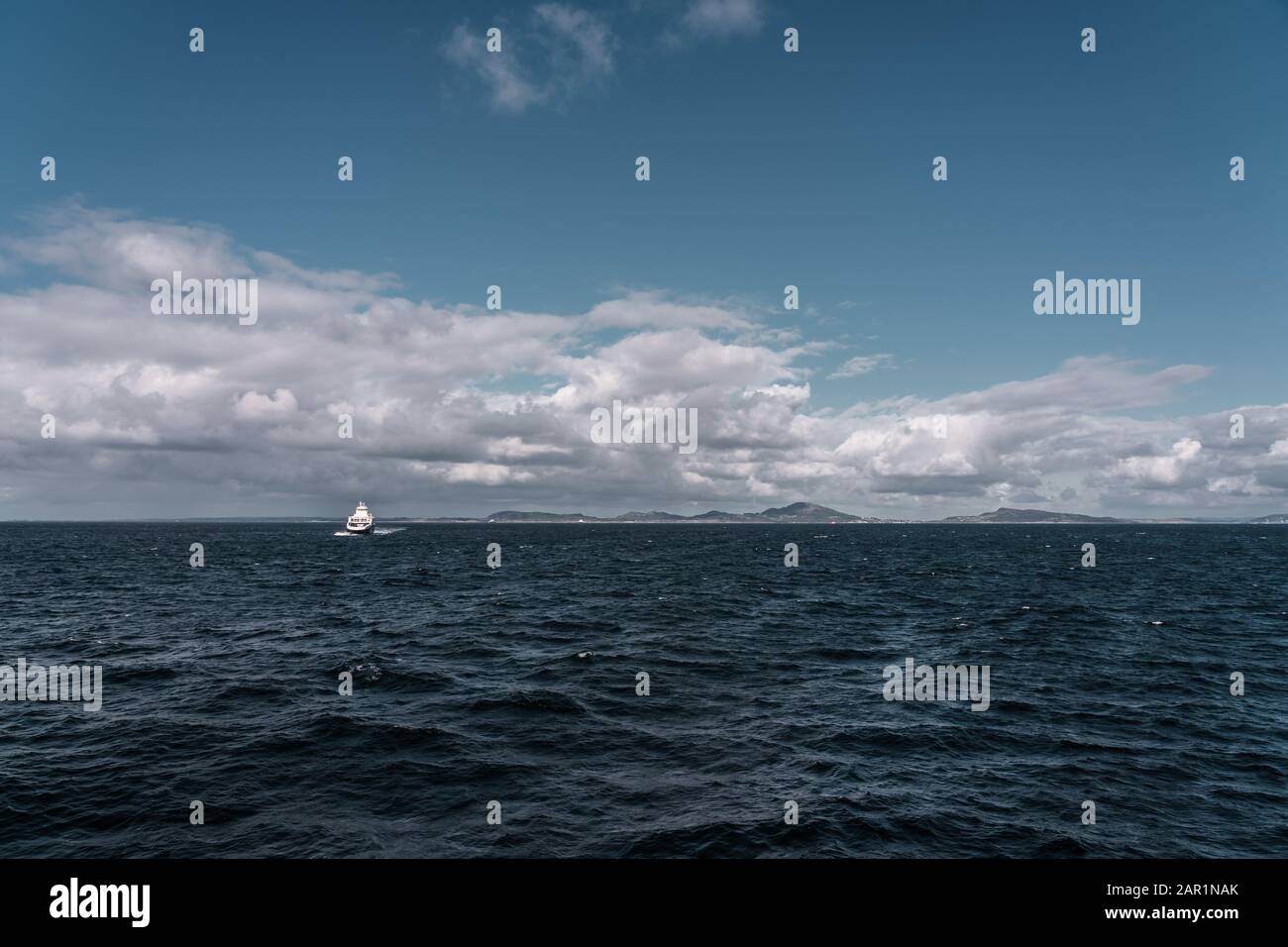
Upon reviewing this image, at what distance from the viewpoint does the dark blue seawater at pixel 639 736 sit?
17000 millimetres

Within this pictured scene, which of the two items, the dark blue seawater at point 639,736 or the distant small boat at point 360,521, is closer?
the dark blue seawater at point 639,736

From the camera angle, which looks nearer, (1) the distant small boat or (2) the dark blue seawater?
(2) the dark blue seawater

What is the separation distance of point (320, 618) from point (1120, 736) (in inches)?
1917

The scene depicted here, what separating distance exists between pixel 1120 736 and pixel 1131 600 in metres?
45.1

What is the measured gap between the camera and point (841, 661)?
3538 cm

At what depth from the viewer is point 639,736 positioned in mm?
23875

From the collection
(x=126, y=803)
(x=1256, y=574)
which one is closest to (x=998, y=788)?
(x=126, y=803)

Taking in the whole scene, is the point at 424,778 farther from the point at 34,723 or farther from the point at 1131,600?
the point at 1131,600

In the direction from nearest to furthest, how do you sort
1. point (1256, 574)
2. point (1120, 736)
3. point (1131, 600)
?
point (1120, 736), point (1131, 600), point (1256, 574)

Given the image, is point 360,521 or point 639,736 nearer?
point 639,736

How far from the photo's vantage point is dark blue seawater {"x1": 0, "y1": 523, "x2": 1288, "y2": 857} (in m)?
17.0

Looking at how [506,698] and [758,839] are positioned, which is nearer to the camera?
[758,839]
